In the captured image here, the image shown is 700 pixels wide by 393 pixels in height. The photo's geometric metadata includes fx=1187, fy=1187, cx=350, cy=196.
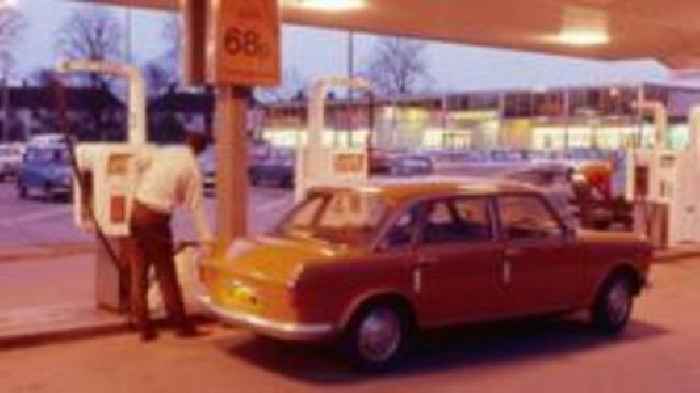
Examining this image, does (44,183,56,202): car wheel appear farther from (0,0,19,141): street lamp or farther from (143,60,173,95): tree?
(0,0,19,141): street lamp

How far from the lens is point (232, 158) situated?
1145 cm

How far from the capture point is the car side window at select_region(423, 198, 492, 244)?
9.62 meters

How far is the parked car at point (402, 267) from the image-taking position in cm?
888

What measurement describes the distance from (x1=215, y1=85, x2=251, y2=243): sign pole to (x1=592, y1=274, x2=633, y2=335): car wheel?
3.47 metres

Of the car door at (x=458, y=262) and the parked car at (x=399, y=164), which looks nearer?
the car door at (x=458, y=262)

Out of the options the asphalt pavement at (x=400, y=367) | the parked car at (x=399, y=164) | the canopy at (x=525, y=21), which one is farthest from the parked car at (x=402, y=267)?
the parked car at (x=399, y=164)

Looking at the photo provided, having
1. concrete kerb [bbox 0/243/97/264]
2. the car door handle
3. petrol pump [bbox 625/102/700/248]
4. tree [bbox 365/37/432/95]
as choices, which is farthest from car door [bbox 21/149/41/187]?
tree [bbox 365/37/432/95]

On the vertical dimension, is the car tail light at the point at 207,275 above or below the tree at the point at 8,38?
below

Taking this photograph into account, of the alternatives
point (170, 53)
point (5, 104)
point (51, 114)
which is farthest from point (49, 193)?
point (170, 53)

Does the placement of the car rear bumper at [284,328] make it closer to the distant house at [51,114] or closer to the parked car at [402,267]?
→ the parked car at [402,267]

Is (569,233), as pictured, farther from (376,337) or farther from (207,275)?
(207,275)

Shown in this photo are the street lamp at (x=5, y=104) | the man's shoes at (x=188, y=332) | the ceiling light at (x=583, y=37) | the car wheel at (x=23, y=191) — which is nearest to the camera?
the man's shoes at (x=188, y=332)

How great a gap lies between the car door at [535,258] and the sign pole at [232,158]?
275 centimetres

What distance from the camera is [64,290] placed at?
43.0ft
